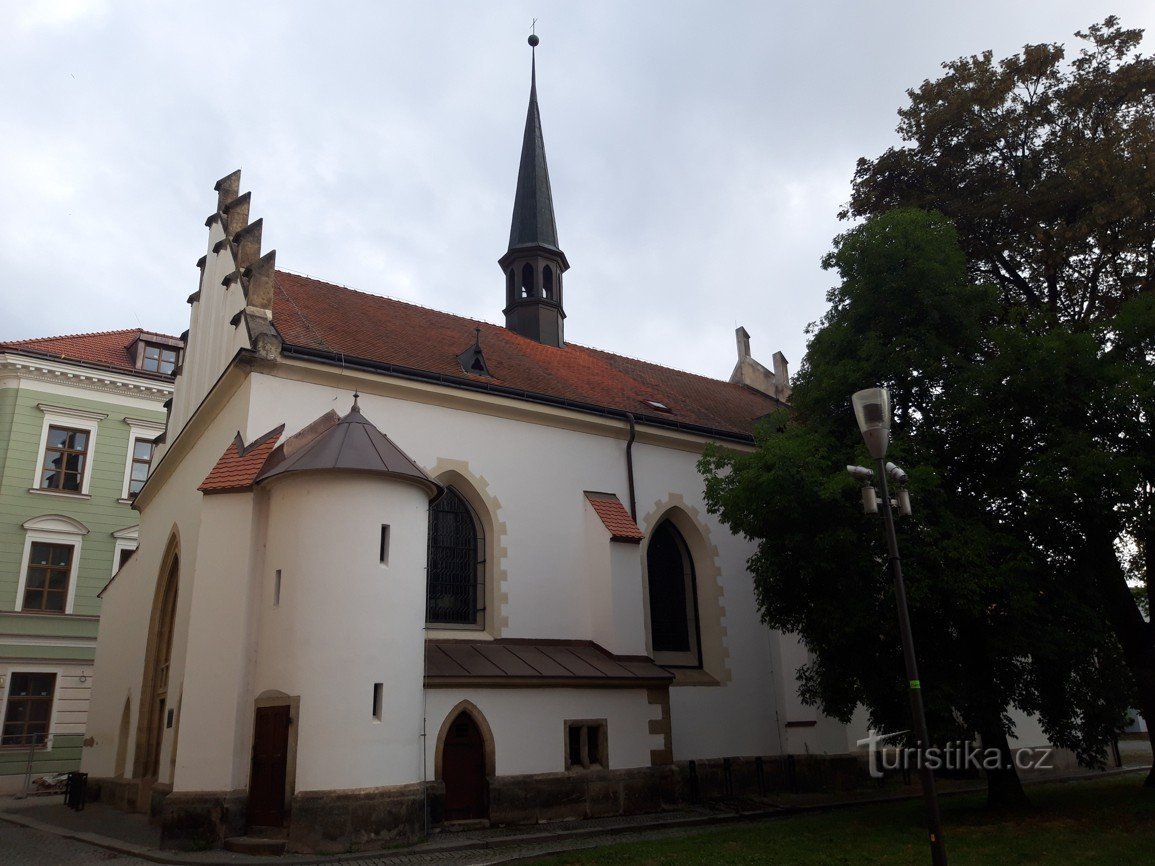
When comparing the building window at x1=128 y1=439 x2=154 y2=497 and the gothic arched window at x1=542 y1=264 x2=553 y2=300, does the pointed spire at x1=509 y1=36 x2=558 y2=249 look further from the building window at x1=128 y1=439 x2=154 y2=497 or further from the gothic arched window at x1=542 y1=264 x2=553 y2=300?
the building window at x1=128 y1=439 x2=154 y2=497

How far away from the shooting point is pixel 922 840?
11273 millimetres

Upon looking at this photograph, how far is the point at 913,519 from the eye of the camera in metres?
12.4

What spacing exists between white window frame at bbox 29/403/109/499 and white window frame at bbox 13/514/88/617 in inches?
32.2

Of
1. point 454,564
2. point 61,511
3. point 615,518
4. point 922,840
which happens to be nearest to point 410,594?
point 454,564

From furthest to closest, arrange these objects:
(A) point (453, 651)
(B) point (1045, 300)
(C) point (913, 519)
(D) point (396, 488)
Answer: (B) point (1045, 300), (A) point (453, 651), (D) point (396, 488), (C) point (913, 519)

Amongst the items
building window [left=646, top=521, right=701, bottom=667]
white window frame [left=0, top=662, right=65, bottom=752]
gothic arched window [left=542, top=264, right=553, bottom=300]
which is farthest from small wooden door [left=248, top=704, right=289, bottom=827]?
white window frame [left=0, top=662, right=65, bottom=752]

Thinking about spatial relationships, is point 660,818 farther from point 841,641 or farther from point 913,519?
point 913,519

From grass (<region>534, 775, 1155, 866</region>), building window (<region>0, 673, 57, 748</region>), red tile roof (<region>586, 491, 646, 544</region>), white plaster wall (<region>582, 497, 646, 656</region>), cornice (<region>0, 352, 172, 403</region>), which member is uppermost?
cornice (<region>0, 352, 172, 403</region>)

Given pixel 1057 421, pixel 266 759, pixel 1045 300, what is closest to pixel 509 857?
pixel 266 759

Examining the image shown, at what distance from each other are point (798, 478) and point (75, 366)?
24.5 meters

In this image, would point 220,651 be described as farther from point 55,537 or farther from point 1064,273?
point 55,537

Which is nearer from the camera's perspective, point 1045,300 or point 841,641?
point 841,641

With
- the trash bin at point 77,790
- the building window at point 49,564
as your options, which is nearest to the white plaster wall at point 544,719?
the trash bin at point 77,790

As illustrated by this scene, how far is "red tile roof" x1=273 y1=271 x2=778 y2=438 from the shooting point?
→ 671 inches
